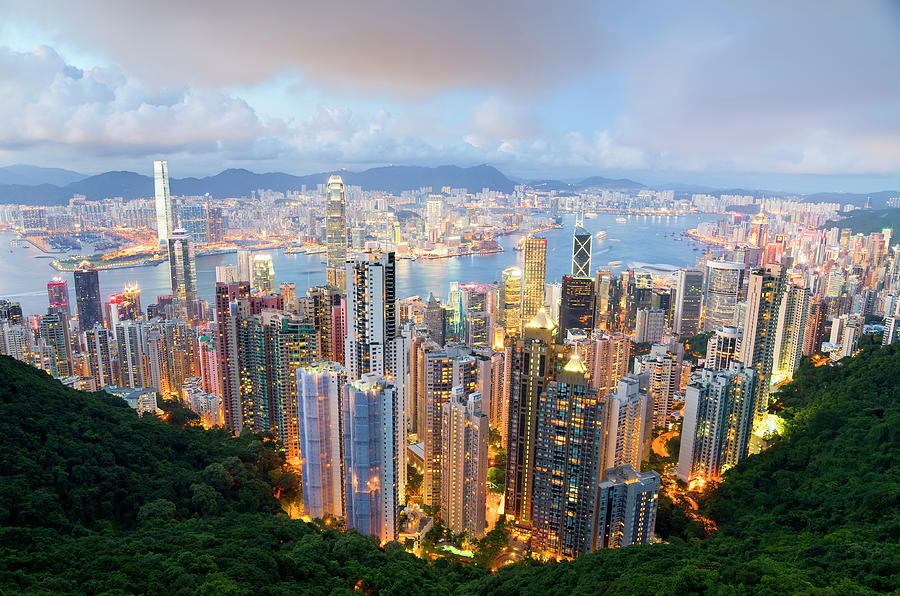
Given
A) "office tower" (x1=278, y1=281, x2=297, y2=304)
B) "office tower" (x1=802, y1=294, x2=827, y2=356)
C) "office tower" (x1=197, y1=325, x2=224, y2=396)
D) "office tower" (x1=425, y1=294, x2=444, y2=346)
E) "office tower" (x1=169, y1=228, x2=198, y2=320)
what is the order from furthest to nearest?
"office tower" (x1=169, y1=228, x2=198, y2=320)
"office tower" (x1=278, y1=281, x2=297, y2=304)
"office tower" (x1=802, y1=294, x2=827, y2=356)
"office tower" (x1=425, y1=294, x2=444, y2=346)
"office tower" (x1=197, y1=325, x2=224, y2=396)

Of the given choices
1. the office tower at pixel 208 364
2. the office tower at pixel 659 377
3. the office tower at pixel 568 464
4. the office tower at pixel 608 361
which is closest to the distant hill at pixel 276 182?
the office tower at pixel 208 364

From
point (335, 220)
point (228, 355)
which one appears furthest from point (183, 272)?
point (228, 355)

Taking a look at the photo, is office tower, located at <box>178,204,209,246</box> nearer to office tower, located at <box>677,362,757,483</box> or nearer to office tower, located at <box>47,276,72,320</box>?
office tower, located at <box>47,276,72,320</box>

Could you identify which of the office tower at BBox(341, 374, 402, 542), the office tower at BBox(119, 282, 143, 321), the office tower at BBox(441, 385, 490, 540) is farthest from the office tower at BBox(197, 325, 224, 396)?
the office tower at BBox(441, 385, 490, 540)

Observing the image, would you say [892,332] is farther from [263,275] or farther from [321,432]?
[263,275]

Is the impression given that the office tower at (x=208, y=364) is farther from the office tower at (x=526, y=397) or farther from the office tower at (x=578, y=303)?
the office tower at (x=578, y=303)

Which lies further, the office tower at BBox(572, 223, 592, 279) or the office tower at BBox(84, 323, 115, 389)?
the office tower at BBox(572, 223, 592, 279)
